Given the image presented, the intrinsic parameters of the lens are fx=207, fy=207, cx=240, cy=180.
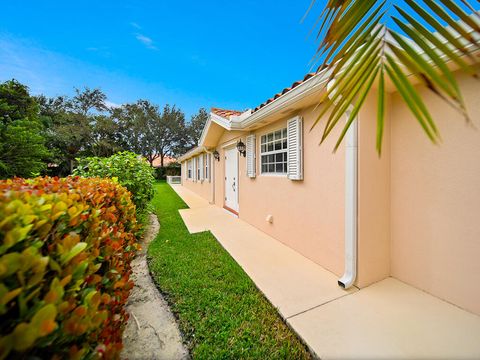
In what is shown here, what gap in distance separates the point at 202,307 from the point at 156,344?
0.64 m

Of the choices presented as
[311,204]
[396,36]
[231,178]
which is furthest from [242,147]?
[396,36]

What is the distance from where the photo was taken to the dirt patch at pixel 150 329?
6.95ft

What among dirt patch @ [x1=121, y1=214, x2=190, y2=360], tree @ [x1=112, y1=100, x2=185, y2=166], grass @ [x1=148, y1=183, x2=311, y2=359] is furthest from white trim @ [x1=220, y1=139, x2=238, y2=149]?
tree @ [x1=112, y1=100, x2=185, y2=166]

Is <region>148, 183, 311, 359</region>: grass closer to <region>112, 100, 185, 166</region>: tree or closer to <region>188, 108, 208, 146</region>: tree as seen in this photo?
<region>112, 100, 185, 166</region>: tree

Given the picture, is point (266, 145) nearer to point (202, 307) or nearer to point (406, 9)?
point (202, 307)

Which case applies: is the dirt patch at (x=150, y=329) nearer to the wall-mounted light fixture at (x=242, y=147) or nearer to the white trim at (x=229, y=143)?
the wall-mounted light fixture at (x=242, y=147)

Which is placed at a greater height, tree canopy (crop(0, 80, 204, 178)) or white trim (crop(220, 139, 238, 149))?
tree canopy (crop(0, 80, 204, 178))

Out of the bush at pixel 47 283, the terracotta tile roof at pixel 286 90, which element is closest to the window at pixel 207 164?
the terracotta tile roof at pixel 286 90

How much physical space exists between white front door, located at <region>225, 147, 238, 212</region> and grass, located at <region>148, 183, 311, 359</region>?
11.4ft

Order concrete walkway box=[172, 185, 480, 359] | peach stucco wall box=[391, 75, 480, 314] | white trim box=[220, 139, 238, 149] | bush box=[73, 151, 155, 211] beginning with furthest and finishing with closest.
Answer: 1. white trim box=[220, 139, 238, 149]
2. bush box=[73, 151, 155, 211]
3. peach stucco wall box=[391, 75, 480, 314]
4. concrete walkway box=[172, 185, 480, 359]

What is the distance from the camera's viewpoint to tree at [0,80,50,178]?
12.2 meters

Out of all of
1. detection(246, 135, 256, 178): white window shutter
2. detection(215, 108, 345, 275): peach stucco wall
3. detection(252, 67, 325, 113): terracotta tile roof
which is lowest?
detection(215, 108, 345, 275): peach stucco wall

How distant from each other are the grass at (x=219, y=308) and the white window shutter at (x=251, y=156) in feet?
8.45

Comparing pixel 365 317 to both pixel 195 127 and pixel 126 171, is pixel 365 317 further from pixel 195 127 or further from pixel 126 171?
pixel 195 127
